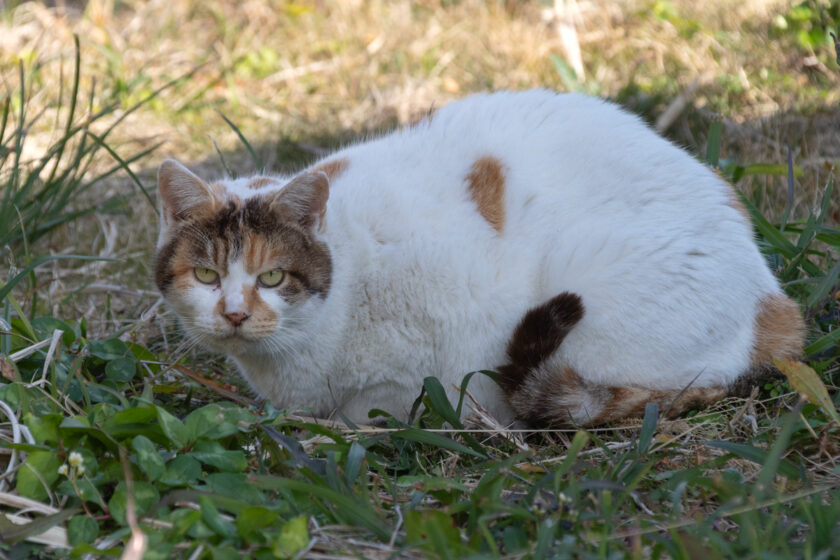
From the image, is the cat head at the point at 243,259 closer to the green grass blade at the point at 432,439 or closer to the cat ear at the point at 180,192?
the cat ear at the point at 180,192

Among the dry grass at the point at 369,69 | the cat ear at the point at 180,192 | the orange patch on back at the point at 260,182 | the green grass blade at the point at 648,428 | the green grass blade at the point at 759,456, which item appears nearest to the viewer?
the green grass blade at the point at 759,456

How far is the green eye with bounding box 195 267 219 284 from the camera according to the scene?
223cm

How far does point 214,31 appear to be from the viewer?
20.2ft

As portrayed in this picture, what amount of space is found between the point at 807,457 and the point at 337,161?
1641mm

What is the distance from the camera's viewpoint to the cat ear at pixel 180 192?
2203mm

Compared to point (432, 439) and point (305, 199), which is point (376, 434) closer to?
point (432, 439)

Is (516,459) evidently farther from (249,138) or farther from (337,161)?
(249,138)

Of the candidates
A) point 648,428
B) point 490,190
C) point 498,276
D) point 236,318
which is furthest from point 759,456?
point 236,318

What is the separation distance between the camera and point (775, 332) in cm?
242

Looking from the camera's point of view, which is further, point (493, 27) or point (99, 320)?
point (493, 27)

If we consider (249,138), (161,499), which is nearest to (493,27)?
(249,138)

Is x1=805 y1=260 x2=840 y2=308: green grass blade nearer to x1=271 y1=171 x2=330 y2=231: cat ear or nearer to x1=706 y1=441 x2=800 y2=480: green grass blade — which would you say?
x1=706 y1=441 x2=800 y2=480: green grass blade

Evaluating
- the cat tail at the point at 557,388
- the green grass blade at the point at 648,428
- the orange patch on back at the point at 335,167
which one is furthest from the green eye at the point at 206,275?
the green grass blade at the point at 648,428

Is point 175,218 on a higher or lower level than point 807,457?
higher
